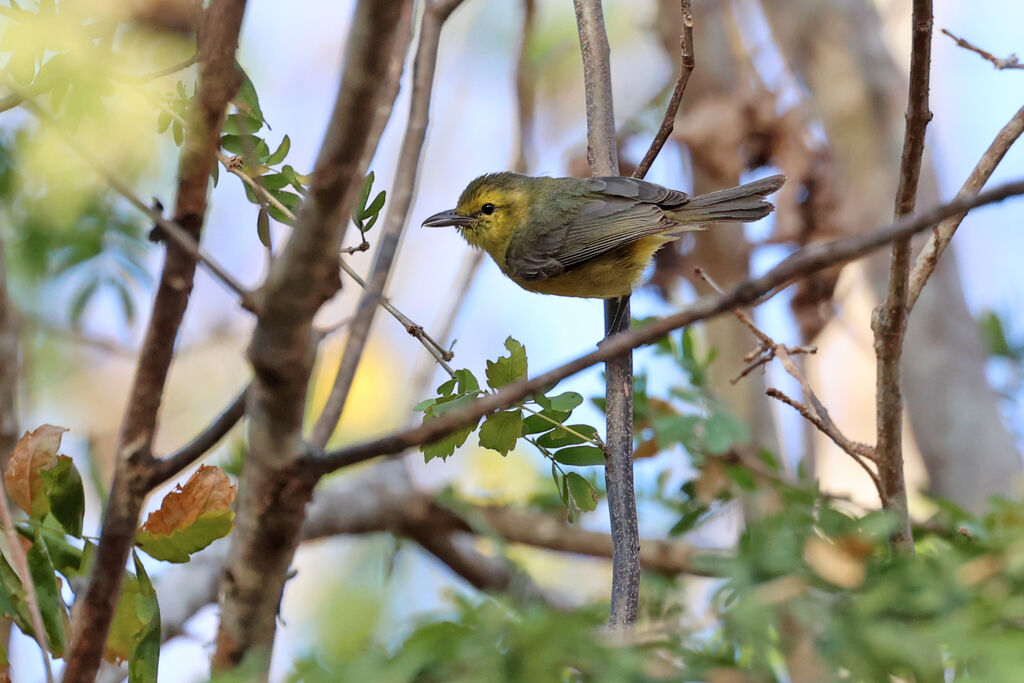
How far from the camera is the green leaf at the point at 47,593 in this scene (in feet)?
6.14

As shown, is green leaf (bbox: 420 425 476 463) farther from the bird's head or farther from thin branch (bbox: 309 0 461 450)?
the bird's head

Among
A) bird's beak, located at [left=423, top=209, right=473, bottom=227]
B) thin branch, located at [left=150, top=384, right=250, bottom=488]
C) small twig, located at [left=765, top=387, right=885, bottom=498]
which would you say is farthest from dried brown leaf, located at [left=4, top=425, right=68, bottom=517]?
bird's beak, located at [left=423, top=209, right=473, bottom=227]

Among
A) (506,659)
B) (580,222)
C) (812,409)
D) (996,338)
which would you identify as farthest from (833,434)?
(996,338)

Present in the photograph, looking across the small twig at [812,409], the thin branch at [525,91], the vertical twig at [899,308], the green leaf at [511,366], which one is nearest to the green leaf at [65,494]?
the green leaf at [511,366]

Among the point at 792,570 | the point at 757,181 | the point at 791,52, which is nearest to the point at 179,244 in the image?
the point at 792,570

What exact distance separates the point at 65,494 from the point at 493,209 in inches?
119

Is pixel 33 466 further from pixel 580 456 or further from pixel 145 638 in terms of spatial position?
pixel 580 456

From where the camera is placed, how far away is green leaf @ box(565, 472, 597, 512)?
89.7 inches

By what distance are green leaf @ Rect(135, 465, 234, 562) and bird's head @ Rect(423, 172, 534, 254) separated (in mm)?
2846

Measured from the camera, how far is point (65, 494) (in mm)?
1940

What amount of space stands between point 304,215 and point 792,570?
0.83 m

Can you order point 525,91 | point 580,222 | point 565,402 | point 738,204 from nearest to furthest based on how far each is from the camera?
point 565,402, point 738,204, point 580,222, point 525,91

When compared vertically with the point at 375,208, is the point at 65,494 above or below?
below

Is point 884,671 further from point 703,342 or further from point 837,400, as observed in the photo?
point 837,400
